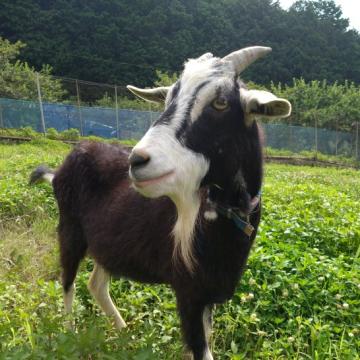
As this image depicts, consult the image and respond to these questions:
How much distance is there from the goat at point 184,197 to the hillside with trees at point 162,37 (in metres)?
37.3

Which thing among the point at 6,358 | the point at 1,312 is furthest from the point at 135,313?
the point at 6,358

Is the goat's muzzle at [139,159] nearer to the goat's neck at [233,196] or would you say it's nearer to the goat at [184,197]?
the goat at [184,197]

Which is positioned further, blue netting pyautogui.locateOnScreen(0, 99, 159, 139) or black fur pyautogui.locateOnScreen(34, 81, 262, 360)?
blue netting pyautogui.locateOnScreen(0, 99, 159, 139)

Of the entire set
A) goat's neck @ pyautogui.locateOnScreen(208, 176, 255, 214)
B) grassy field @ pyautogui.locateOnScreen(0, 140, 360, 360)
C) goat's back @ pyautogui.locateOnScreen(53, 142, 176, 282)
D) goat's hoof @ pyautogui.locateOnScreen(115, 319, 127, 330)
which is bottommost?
goat's hoof @ pyautogui.locateOnScreen(115, 319, 127, 330)

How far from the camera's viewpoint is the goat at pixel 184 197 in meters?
1.69

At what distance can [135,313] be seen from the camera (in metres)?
2.85

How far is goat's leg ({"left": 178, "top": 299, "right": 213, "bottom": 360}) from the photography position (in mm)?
2139

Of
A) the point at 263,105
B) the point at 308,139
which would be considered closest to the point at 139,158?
the point at 263,105

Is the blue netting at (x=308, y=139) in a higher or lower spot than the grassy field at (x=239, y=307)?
lower

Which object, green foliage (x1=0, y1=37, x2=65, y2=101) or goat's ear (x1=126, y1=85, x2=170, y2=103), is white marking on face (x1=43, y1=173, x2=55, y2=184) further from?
green foliage (x1=0, y1=37, x2=65, y2=101)

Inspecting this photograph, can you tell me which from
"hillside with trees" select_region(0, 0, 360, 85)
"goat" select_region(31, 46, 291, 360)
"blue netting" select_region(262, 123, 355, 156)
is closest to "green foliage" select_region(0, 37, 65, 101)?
"blue netting" select_region(262, 123, 355, 156)

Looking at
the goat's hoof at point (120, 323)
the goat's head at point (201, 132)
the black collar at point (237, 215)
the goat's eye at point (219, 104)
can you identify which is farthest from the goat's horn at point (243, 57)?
the goat's hoof at point (120, 323)

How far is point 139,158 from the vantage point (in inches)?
60.2

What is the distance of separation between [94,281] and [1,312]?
0.63m
